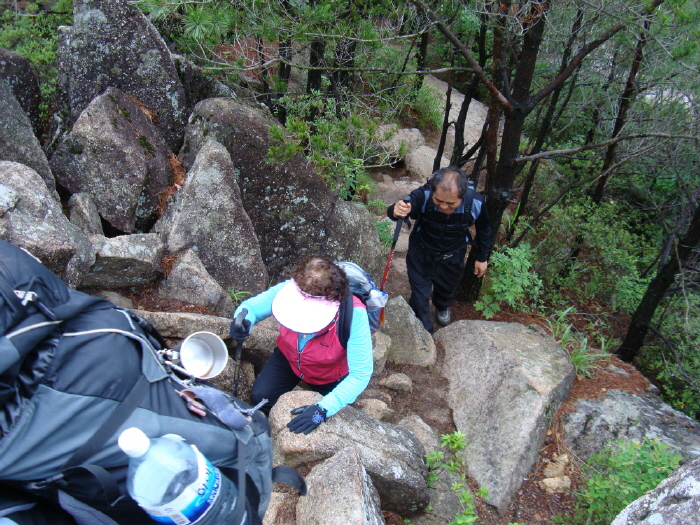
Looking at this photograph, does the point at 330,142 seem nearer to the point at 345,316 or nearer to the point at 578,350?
the point at 345,316

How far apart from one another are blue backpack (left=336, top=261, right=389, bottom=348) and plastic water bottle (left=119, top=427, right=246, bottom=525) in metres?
1.41

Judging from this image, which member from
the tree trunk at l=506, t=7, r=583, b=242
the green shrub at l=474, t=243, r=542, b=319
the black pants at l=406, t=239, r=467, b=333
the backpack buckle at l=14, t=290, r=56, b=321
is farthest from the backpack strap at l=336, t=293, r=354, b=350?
the tree trunk at l=506, t=7, r=583, b=242

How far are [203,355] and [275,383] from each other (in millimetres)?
1295

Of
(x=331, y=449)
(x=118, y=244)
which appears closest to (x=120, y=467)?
(x=331, y=449)

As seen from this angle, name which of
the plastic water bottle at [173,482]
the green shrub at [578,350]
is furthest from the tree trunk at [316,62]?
the plastic water bottle at [173,482]

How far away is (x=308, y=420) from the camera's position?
3074 millimetres

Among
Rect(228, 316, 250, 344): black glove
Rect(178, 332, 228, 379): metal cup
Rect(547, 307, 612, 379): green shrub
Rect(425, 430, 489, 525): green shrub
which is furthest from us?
Rect(547, 307, 612, 379): green shrub

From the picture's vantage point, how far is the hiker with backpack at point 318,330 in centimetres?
298

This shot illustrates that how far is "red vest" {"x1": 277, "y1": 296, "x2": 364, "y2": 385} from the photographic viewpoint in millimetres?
3244

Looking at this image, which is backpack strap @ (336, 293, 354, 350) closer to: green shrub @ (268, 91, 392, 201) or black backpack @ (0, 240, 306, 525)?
black backpack @ (0, 240, 306, 525)

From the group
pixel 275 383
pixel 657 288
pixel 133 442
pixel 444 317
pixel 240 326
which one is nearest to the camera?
pixel 133 442

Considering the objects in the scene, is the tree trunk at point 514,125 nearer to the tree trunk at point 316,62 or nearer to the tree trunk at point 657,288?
the tree trunk at point 657,288

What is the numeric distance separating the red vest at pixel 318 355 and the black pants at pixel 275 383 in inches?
4.4

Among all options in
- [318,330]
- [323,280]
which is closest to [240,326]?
[318,330]
